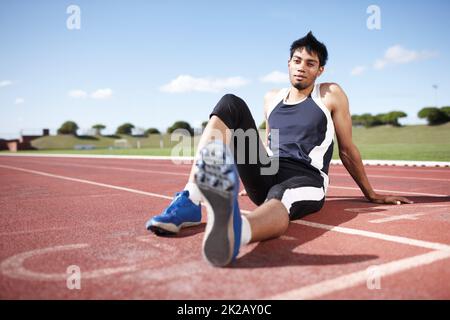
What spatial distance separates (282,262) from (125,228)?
1629mm

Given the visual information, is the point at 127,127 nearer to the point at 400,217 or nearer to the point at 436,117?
the point at 436,117

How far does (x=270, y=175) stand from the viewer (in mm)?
3158

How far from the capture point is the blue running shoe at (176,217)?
9.25 ft

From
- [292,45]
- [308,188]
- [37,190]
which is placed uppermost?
[292,45]

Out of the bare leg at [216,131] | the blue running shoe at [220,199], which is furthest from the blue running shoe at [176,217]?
the blue running shoe at [220,199]

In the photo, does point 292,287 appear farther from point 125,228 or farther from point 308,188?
point 125,228

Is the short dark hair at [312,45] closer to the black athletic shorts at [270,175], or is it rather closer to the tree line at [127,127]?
the black athletic shorts at [270,175]

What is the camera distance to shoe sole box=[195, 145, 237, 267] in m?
2.02

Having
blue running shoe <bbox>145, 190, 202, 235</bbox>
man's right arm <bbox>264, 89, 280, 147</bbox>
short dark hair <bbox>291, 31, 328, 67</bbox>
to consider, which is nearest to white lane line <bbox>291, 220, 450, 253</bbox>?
man's right arm <bbox>264, 89, 280, 147</bbox>

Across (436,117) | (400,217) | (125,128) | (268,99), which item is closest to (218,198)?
(268,99)

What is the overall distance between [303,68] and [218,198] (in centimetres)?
188
